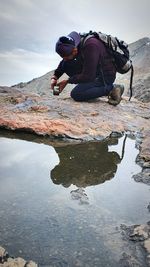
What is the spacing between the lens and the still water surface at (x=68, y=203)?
1.51 meters

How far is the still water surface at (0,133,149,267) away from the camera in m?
1.51

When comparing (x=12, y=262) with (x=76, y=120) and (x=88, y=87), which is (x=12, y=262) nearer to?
(x=76, y=120)

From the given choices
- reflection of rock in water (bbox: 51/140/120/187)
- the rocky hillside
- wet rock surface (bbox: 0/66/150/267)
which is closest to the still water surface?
reflection of rock in water (bbox: 51/140/120/187)

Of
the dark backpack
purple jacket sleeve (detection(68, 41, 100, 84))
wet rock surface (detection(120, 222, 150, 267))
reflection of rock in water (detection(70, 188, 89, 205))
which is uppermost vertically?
the dark backpack

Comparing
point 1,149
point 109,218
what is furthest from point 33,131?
point 109,218

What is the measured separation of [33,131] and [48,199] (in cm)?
162

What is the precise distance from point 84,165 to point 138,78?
772cm

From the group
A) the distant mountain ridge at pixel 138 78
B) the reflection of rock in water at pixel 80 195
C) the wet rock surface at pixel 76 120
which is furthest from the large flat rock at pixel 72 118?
the distant mountain ridge at pixel 138 78

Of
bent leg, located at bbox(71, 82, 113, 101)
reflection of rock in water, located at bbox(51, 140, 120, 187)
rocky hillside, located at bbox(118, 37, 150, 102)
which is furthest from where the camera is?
rocky hillside, located at bbox(118, 37, 150, 102)

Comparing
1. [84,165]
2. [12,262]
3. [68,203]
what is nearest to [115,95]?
[84,165]

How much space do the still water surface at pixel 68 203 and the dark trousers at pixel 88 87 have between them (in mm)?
1849

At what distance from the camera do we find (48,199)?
1974mm

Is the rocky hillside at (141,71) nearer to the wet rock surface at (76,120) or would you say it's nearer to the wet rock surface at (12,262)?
the wet rock surface at (76,120)

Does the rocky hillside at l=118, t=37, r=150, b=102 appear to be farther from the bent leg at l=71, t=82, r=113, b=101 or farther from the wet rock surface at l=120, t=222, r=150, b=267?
the wet rock surface at l=120, t=222, r=150, b=267
